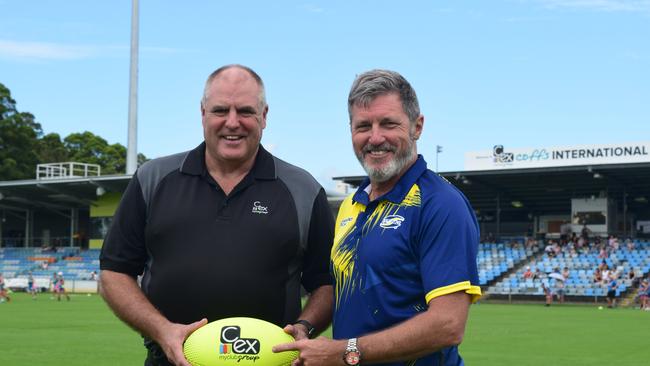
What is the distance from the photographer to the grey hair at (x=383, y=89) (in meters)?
3.79

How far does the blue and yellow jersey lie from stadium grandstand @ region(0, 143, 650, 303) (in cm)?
3415

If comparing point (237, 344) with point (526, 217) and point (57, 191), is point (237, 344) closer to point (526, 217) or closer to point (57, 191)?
point (57, 191)

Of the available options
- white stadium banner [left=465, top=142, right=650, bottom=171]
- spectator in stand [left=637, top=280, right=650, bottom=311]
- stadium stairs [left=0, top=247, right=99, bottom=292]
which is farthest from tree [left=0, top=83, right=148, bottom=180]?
spectator in stand [left=637, top=280, right=650, bottom=311]

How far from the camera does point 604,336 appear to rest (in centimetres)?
2003

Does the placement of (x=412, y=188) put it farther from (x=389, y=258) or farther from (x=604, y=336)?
(x=604, y=336)

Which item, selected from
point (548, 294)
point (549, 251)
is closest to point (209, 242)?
point (548, 294)

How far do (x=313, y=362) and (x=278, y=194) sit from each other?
1.15 m

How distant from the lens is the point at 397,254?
3697 millimetres

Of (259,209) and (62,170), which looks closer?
(259,209)

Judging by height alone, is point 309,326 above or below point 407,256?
below

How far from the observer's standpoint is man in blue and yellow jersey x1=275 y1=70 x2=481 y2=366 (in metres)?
3.55

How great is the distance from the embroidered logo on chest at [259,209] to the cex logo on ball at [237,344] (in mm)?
750

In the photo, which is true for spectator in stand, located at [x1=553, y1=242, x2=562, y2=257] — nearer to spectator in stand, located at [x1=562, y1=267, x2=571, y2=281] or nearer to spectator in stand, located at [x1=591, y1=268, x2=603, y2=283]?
spectator in stand, located at [x1=562, y1=267, x2=571, y2=281]

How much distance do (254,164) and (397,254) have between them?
1.16m
